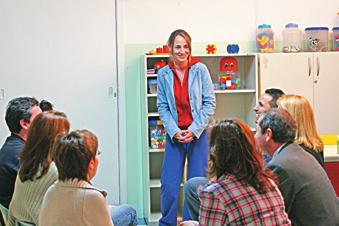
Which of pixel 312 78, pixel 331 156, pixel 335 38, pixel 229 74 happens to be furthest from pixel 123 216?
pixel 335 38

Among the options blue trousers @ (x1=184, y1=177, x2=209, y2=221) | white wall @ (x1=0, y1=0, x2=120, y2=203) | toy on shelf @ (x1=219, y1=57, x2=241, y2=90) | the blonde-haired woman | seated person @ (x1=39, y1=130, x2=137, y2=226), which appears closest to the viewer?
seated person @ (x1=39, y1=130, x2=137, y2=226)

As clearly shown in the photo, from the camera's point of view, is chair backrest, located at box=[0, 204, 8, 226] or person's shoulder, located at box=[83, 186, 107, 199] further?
chair backrest, located at box=[0, 204, 8, 226]

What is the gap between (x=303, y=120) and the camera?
111 inches

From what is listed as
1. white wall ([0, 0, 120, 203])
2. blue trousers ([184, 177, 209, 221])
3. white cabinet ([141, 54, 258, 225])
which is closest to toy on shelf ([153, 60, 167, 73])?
white cabinet ([141, 54, 258, 225])

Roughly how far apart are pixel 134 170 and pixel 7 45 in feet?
5.17

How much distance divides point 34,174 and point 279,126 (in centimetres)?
112

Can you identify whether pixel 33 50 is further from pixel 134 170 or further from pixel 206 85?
pixel 206 85

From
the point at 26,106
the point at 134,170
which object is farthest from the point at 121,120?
the point at 26,106

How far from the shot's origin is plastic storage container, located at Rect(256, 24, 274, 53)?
4645mm

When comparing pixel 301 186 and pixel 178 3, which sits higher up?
pixel 178 3

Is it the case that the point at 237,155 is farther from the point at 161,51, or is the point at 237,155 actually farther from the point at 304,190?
the point at 161,51

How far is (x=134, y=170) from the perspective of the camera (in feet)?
15.7

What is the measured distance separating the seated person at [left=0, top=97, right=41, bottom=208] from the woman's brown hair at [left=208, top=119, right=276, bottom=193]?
3.40ft

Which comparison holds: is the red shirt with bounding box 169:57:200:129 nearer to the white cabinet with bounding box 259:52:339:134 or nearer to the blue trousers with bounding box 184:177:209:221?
the blue trousers with bounding box 184:177:209:221
